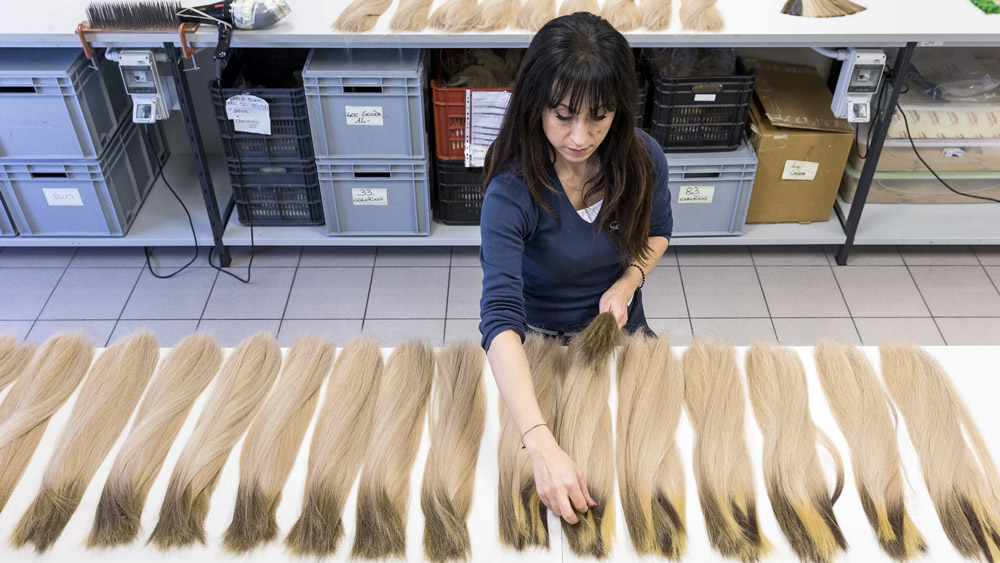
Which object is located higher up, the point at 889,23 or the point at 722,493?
the point at 889,23

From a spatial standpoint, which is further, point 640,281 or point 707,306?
point 707,306

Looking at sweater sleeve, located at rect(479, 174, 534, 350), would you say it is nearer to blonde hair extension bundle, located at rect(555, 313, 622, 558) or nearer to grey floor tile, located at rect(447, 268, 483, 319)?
blonde hair extension bundle, located at rect(555, 313, 622, 558)

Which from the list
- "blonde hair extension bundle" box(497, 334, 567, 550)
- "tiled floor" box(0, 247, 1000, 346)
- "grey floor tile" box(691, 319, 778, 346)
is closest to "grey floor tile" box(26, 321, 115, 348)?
"tiled floor" box(0, 247, 1000, 346)

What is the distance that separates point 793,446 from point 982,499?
36 centimetres

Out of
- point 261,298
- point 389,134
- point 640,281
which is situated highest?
point 640,281

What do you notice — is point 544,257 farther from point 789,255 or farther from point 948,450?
point 789,255

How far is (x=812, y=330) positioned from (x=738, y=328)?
0.96 feet

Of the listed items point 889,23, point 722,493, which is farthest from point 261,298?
point 889,23

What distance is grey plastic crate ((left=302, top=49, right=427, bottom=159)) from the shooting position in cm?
279

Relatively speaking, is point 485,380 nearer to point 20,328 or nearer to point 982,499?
point 982,499

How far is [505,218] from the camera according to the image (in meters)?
1.55

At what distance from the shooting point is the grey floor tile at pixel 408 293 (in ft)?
10.4

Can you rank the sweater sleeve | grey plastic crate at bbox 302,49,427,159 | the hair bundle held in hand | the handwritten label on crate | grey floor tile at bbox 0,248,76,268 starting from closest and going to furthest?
the hair bundle held in hand < the sweater sleeve < grey plastic crate at bbox 302,49,427,159 < the handwritten label on crate < grey floor tile at bbox 0,248,76,268

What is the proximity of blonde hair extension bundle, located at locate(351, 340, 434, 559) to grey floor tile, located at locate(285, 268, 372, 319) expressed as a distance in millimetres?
1462
